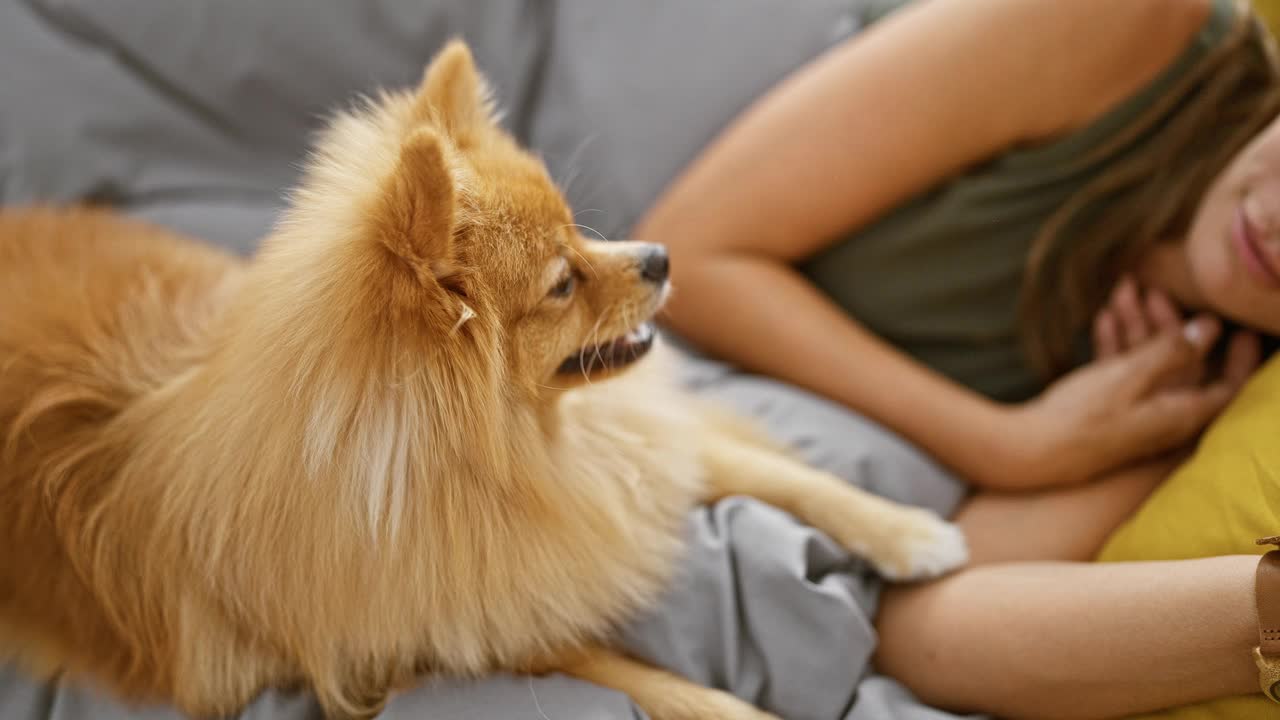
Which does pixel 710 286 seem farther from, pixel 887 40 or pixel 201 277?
pixel 201 277

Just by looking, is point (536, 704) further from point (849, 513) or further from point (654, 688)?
point (849, 513)

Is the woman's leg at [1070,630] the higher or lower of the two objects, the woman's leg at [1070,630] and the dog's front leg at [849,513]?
the lower

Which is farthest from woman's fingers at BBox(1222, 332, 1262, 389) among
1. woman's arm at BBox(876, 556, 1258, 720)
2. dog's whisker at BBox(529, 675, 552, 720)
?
dog's whisker at BBox(529, 675, 552, 720)

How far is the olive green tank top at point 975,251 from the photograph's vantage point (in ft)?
4.27

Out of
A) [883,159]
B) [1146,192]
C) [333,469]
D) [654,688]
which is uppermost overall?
[883,159]

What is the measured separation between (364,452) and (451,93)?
46 centimetres

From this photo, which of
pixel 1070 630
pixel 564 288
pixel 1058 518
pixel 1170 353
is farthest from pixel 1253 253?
pixel 564 288

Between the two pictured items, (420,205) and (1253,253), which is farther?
(1253,253)

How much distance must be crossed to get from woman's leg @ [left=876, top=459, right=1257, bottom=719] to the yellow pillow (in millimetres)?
41

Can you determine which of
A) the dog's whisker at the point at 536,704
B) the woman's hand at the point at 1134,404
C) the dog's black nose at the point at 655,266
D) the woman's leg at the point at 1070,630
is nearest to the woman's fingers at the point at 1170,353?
the woman's hand at the point at 1134,404

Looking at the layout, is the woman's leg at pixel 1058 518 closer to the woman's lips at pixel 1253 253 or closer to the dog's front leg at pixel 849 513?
the dog's front leg at pixel 849 513

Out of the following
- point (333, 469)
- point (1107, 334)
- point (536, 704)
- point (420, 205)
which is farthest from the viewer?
point (1107, 334)

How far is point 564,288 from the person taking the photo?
1.00m

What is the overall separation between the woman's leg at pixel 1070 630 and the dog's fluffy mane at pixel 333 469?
1.24ft
